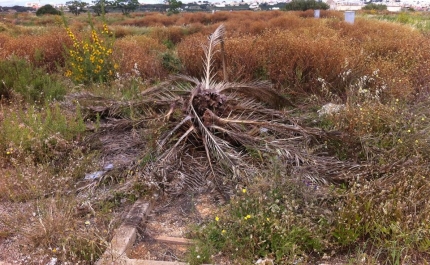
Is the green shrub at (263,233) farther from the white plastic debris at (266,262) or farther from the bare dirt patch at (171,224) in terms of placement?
the bare dirt patch at (171,224)

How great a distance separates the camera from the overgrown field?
2.44 meters

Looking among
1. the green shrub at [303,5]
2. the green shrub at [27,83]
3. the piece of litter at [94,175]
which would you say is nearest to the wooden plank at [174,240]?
the piece of litter at [94,175]

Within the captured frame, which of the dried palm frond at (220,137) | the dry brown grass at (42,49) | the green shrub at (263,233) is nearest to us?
the green shrub at (263,233)

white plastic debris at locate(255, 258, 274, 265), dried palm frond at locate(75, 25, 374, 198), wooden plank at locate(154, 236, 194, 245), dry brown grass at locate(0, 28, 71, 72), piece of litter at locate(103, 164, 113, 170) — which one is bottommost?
wooden plank at locate(154, 236, 194, 245)

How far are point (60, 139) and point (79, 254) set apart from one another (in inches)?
61.4

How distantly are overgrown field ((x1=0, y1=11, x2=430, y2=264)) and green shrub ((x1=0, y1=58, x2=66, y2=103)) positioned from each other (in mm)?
26

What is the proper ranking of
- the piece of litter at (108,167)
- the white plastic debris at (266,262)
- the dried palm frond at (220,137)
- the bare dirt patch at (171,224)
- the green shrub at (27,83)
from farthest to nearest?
the green shrub at (27,83) → the piece of litter at (108,167) → the dried palm frond at (220,137) → the bare dirt patch at (171,224) → the white plastic debris at (266,262)

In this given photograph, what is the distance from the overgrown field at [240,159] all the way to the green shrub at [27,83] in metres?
0.03

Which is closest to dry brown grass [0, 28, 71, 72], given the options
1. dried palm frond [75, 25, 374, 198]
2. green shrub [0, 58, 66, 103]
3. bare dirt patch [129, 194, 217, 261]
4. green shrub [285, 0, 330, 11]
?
green shrub [0, 58, 66, 103]

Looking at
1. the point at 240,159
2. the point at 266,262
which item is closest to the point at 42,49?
the point at 240,159

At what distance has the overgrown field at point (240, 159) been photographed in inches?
95.9

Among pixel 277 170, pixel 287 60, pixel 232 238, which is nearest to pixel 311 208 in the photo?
pixel 277 170

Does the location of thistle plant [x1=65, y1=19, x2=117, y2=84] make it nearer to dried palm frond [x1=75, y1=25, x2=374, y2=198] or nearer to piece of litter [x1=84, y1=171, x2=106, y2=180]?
dried palm frond [x1=75, y1=25, x2=374, y2=198]

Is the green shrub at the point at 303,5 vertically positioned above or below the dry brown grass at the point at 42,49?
above
